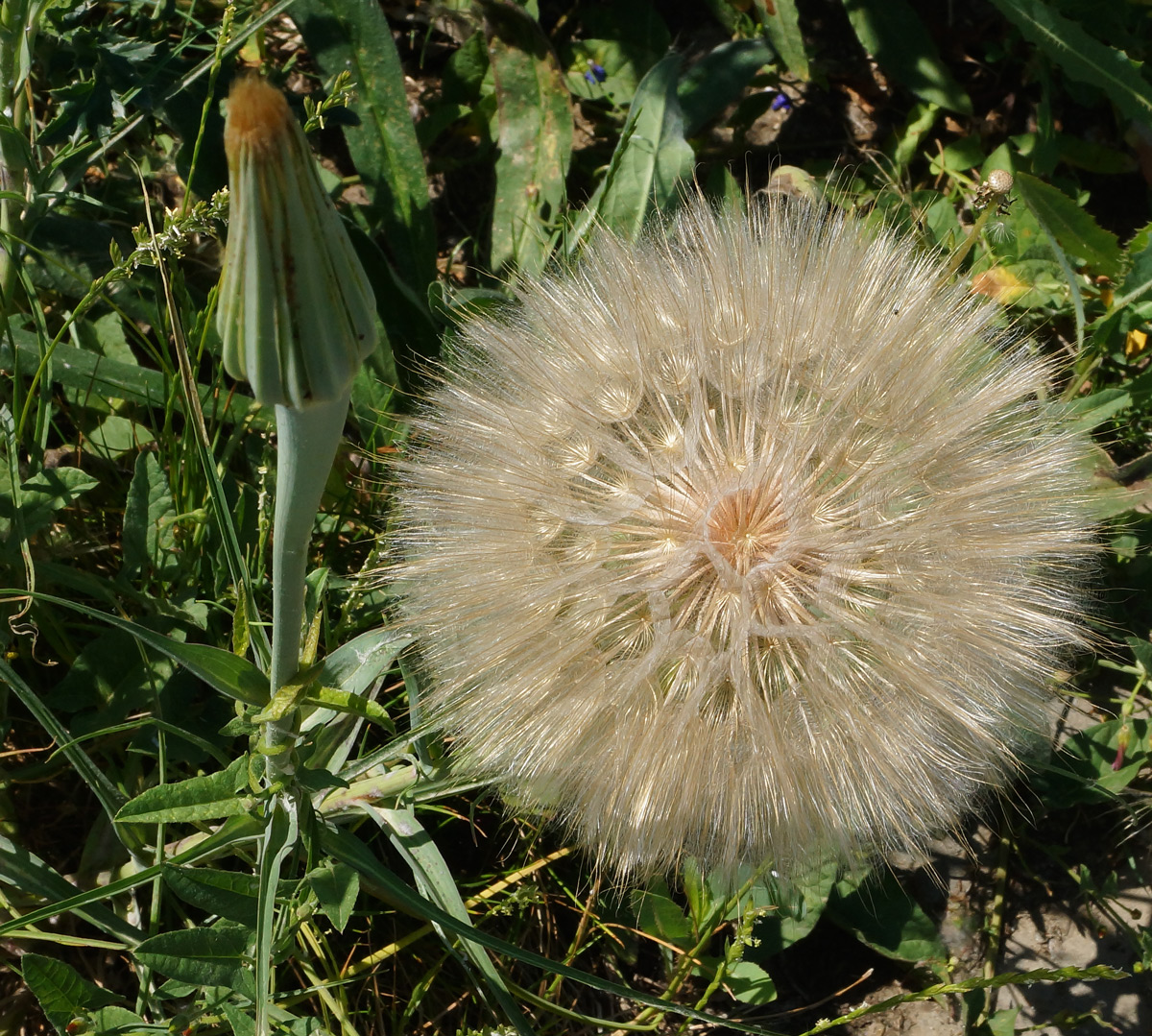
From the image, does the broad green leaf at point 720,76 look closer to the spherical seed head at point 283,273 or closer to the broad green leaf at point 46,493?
the broad green leaf at point 46,493

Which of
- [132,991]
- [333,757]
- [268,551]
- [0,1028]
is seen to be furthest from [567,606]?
[0,1028]

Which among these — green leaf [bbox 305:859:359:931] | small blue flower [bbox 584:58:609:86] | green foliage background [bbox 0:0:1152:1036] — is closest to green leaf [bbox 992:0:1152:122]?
green foliage background [bbox 0:0:1152:1036]

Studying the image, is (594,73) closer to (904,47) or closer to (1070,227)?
(904,47)

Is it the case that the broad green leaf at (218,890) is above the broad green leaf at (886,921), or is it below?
above

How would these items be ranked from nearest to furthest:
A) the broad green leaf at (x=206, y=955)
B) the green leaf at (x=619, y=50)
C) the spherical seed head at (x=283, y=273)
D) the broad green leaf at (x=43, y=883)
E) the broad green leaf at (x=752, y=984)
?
the spherical seed head at (x=283, y=273)
the broad green leaf at (x=206, y=955)
the broad green leaf at (x=43, y=883)
the broad green leaf at (x=752, y=984)
the green leaf at (x=619, y=50)

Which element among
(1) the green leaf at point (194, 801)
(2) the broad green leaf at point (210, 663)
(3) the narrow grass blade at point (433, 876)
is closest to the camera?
(2) the broad green leaf at point (210, 663)

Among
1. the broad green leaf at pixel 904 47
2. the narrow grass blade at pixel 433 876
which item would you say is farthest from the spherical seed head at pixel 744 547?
the broad green leaf at pixel 904 47
